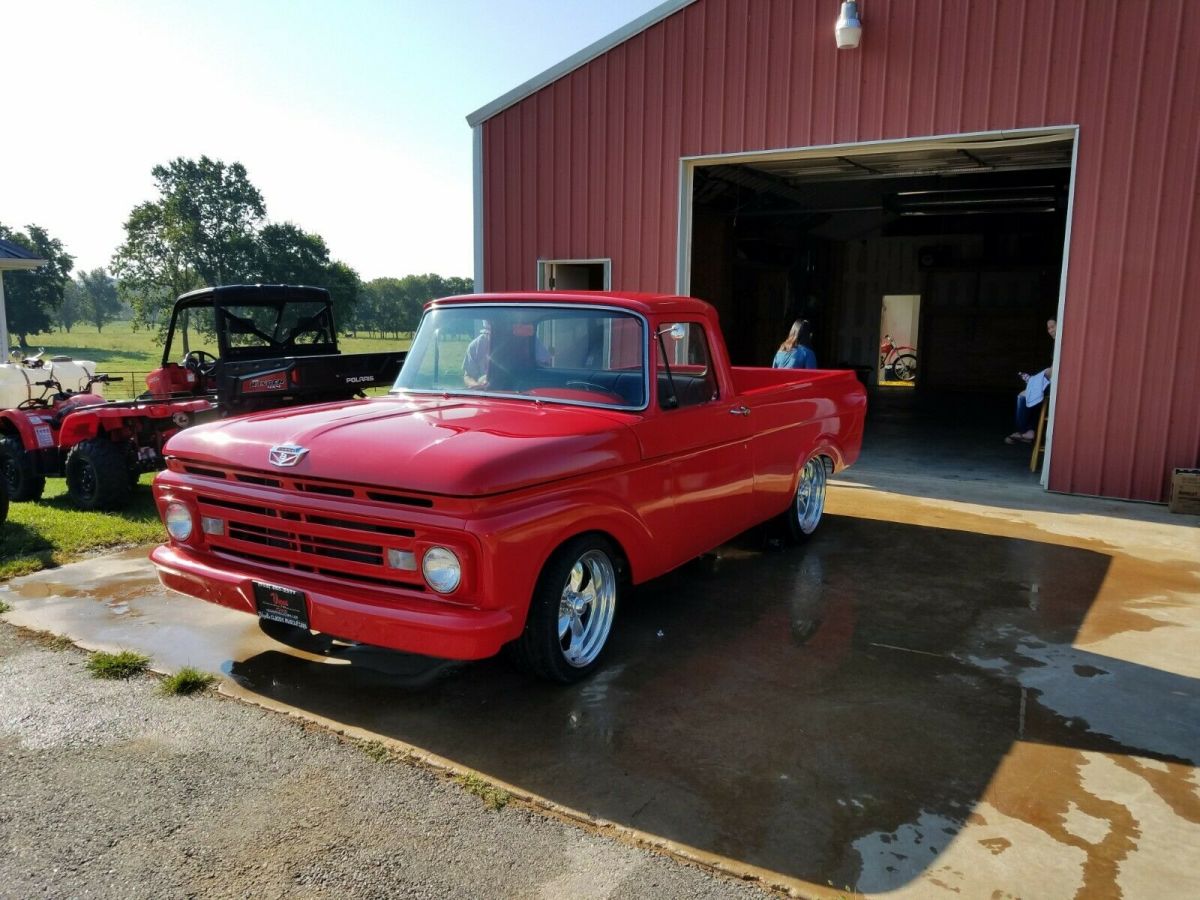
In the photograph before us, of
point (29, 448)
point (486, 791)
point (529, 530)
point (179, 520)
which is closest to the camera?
point (486, 791)

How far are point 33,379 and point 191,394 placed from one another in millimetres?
2049

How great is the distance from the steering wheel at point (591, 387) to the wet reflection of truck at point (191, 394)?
4952 millimetres

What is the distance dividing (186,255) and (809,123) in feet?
186

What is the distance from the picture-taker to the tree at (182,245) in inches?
2186

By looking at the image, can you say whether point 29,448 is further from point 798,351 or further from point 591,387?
point 798,351

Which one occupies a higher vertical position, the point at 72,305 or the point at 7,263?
the point at 72,305

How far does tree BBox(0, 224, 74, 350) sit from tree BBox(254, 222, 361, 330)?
55.6ft

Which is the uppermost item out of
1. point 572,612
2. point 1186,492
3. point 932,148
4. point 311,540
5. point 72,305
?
point 932,148

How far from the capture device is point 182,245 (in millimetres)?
56438

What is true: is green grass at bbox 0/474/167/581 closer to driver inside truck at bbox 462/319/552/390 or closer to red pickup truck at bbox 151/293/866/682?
red pickup truck at bbox 151/293/866/682

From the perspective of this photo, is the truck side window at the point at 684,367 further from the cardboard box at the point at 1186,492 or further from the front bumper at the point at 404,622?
the cardboard box at the point at 1186,492

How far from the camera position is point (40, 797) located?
124 inches

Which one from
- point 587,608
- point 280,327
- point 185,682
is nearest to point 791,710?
point 587,608

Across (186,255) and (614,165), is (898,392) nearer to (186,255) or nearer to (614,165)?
(614,165)
